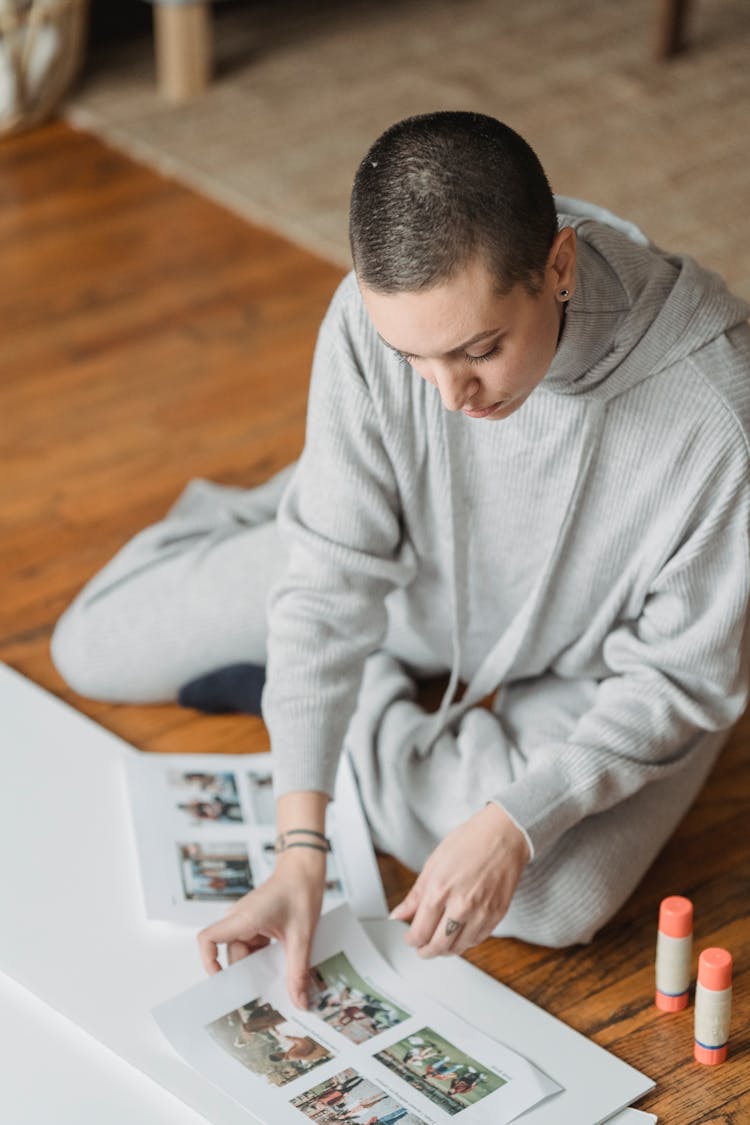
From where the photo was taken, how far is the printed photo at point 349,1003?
147 centimetres

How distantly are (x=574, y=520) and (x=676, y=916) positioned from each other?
363 millimetres

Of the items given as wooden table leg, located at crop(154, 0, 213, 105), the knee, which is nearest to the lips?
the knee

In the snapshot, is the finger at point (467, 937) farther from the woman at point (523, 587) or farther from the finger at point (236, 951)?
the finger at point (236, 951)

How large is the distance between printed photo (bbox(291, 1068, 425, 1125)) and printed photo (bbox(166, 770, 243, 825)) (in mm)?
381

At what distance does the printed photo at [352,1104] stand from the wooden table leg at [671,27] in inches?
98.4

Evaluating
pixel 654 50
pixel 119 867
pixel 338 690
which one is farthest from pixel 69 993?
pixel 654 50

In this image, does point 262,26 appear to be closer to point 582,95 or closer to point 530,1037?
point 582,95

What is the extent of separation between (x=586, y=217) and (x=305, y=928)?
2.16ft

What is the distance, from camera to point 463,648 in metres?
1.72

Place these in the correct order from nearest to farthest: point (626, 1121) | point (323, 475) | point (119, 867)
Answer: point (626, 1121), point (323, 475), point (119, 867)

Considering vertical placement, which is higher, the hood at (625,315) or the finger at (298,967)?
the hood at (625,315)

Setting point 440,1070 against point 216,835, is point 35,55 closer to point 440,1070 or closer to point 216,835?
point 216,835

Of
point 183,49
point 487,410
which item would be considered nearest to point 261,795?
point 487,410

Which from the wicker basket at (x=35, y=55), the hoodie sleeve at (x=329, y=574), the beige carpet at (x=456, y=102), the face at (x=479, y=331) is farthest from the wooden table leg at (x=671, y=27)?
the face at (x=479, y=331)
